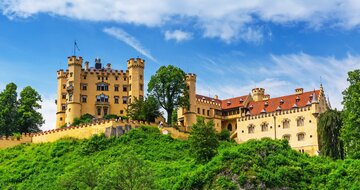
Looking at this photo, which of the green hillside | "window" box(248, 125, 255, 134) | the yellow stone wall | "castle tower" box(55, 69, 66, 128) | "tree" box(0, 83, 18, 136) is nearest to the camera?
the green hillside

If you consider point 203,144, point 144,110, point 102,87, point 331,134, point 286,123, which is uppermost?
point 102,87

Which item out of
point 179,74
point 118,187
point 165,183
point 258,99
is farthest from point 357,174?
point 258,99

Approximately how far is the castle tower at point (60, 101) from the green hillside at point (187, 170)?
24152 millimetres

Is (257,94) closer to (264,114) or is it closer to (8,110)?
(264,114)

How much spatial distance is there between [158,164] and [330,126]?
21276 mm

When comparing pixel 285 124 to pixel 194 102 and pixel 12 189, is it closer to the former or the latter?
pixel 194 102

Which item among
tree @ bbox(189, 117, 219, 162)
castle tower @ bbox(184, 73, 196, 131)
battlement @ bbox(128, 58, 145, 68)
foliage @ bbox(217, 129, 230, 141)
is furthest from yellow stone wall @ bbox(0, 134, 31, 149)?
tree @ bbox(189, 117, 219, 162)

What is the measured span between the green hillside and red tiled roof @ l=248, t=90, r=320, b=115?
63.4 feet

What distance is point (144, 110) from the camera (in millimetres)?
84375

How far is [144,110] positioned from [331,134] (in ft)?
95.0

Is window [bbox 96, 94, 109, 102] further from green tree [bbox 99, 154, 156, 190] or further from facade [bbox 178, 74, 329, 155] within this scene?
green tree [bbox 99, 154, 156, 190]

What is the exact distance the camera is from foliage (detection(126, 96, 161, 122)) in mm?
84312

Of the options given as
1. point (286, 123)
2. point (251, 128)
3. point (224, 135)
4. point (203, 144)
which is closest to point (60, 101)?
point (224, 135)

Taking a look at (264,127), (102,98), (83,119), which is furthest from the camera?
(102,98)
